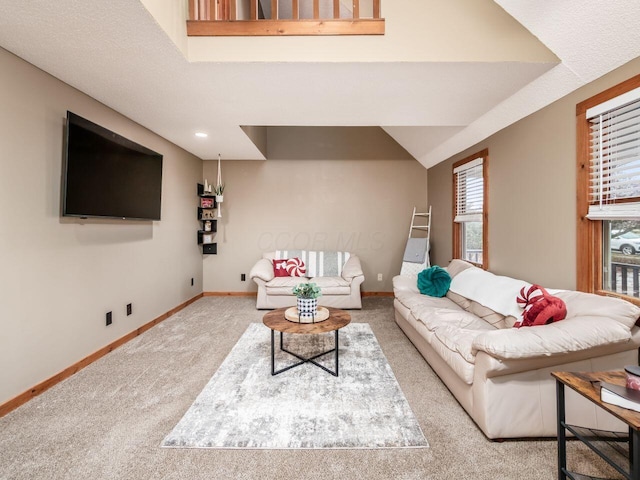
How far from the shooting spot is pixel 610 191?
1880mm

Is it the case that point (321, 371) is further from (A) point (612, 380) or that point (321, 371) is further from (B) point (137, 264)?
(B) point (137, 264)

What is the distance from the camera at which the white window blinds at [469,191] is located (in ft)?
11.1

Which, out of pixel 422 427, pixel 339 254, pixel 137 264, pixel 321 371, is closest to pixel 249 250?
pixel 339 254

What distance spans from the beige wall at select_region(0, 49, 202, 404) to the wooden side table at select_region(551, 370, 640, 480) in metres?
3.15

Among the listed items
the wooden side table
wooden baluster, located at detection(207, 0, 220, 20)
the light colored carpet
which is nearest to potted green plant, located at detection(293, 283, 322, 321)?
the light colored carpet

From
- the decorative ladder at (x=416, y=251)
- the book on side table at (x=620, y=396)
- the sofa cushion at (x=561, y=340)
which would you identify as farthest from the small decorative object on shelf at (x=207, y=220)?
the book on side table at (x=620, y=396)

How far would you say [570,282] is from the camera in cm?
217

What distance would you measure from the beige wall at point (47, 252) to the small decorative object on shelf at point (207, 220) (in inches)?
63.0

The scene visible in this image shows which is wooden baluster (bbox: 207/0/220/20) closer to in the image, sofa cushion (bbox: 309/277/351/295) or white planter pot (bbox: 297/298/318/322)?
white planter pot (bbox: 297/298/318/322)

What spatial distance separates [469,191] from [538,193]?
1189 mm

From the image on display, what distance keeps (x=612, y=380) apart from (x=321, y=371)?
175 centimetres

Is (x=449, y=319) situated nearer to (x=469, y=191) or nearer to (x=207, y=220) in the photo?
(x=469, y=191)

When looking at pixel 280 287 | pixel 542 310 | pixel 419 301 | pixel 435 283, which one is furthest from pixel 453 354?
pixel 280 287

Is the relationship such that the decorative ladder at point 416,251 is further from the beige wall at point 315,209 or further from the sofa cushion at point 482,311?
the sofa cushion at point 482,311
